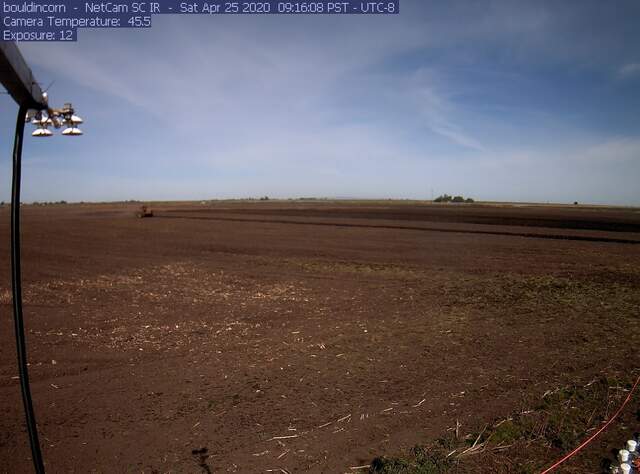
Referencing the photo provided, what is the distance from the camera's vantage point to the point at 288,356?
7.36 meters

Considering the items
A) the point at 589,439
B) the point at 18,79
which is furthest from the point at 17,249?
the point at 589,439

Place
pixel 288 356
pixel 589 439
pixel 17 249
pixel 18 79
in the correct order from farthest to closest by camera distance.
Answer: pixel 288 356 < pixel 589 439 < pixel 17 249 < pixel 18 79

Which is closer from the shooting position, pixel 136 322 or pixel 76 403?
pixel 76 403

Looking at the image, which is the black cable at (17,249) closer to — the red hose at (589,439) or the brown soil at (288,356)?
the brown soil at (288,356)

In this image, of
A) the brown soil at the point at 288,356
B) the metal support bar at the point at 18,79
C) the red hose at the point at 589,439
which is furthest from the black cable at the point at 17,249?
the red hose at the point at 589,439

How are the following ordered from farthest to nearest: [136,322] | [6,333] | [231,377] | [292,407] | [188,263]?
[188,263] < [136,322] < [6,333] < [231,377] < [292,407]

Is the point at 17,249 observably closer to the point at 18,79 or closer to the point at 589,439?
the point at 18,79

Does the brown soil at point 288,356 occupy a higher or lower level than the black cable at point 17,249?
lower

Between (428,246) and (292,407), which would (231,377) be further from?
(428,246)

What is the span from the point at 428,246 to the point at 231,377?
18.6m

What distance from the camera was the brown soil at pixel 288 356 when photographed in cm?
476

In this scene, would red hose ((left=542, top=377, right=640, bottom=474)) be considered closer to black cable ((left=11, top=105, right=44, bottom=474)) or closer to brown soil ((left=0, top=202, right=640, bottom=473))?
brown soil ((left=0, top=202, right=640, bottom=473))

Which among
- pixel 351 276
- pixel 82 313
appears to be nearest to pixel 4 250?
pixel 82 313

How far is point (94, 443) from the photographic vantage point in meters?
4.72
